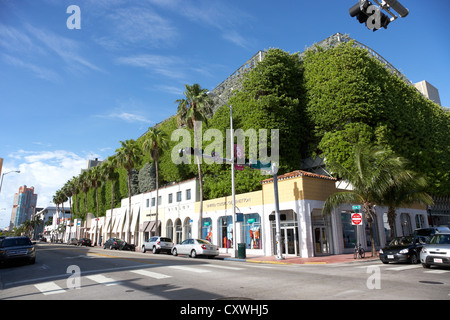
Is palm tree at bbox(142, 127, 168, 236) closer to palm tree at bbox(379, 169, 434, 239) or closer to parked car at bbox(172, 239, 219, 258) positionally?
parked car at bbox(172, 239, 219, 258)

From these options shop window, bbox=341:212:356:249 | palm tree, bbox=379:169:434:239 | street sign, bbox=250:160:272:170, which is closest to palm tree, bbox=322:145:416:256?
palm tree, bbox=379:169:434:239

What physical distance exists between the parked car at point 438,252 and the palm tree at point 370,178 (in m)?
7.44

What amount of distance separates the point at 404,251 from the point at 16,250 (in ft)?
68.5

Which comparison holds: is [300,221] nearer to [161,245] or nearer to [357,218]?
[357,218]

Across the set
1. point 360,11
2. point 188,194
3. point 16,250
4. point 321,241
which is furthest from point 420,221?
point 16,250

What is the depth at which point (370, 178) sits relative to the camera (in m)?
21.0

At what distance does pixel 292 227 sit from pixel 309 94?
Answer: 16.9m

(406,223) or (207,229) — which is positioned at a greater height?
(406,223)

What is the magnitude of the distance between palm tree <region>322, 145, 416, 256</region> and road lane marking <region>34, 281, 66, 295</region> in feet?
57.9

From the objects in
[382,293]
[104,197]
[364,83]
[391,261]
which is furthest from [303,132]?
[104,197]

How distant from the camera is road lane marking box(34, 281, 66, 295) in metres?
8.39

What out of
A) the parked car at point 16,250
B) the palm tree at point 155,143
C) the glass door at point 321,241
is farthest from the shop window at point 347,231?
Answer: the palm tree at point 155,143
